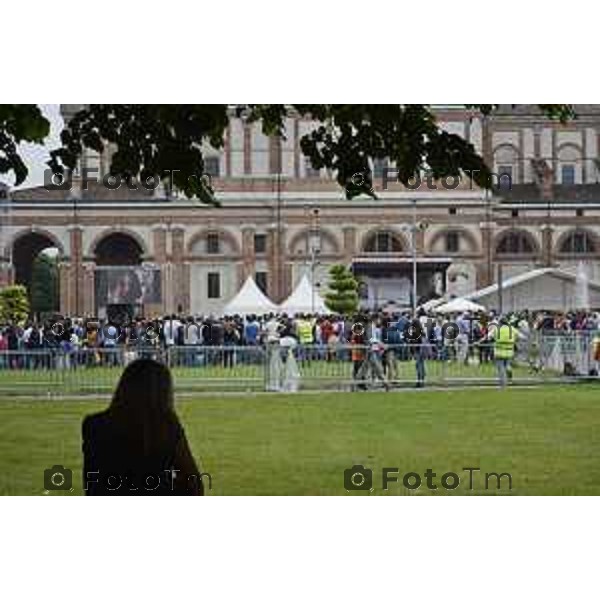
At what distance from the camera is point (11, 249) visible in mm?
7371

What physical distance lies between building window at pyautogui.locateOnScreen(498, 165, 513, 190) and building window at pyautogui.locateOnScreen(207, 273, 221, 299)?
4.41ft

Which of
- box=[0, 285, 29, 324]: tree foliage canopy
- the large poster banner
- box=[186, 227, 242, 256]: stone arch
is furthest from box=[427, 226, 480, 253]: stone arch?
box=[0, 285, 29, 324]: tree foliage canopy

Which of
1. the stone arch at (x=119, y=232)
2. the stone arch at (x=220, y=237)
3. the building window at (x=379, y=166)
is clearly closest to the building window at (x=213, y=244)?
the stone arch at (x=220, y=237)

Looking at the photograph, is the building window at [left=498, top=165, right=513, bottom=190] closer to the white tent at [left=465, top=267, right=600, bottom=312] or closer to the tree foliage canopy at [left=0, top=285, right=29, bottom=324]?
the white tent at [left=465, top=267, right=600, bottom=312]

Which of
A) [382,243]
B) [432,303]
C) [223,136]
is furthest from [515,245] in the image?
[223,136]

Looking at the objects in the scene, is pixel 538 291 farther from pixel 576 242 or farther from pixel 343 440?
pixel 343 440

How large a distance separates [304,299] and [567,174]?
132cm

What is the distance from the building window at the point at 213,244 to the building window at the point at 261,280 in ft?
0.70

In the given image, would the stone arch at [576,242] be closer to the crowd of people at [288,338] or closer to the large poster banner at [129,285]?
the crowd of people at [288,338]

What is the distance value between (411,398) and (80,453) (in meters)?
1.51

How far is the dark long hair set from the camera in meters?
6.77

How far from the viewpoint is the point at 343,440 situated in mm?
7250
